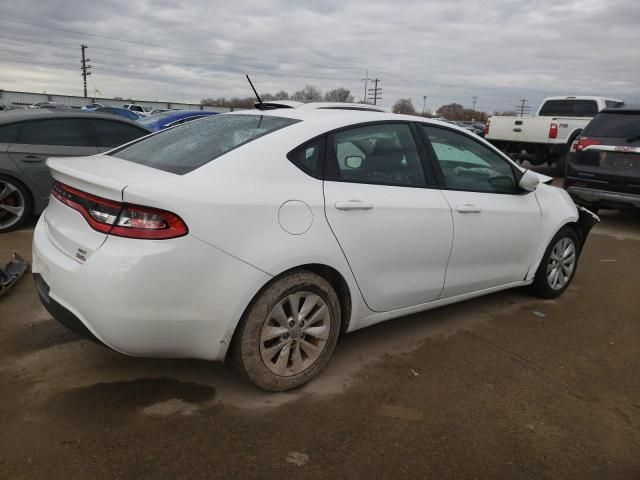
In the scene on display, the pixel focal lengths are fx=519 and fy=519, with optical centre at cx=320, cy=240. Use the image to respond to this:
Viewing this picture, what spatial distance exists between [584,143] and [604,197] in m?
0.89

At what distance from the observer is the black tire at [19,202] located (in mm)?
5785

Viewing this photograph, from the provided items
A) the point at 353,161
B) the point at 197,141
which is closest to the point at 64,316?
the point at 197,141

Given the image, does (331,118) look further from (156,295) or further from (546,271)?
(546,271)

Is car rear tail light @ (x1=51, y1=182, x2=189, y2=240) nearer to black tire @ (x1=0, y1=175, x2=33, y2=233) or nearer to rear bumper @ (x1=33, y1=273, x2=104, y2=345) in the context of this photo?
rear bumper @ (x1=33, y1=273, x2=104, y2=345)

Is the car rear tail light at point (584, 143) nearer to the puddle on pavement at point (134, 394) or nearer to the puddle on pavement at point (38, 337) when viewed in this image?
the puddle on pavement at point (134, 394)

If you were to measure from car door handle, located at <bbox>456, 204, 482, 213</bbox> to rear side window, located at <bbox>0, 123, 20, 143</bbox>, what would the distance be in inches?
201

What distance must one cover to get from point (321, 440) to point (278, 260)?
Result: 88 centimetres

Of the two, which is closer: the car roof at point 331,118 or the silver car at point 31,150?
the car roof at point 331,118

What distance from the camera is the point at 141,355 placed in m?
2.48

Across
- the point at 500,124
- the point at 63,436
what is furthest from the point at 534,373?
the point at 500,124

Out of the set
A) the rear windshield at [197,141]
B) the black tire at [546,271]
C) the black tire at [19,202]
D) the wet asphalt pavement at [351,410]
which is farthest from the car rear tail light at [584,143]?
the black tire at [19,202]

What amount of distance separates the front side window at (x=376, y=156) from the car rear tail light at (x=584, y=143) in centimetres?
521

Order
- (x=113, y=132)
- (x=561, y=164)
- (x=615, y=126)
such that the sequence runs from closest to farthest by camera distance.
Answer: (x=113, y=132) → (x=615, y=126) → (x=561, y=164)

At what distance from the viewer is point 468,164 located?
3.77 metres
